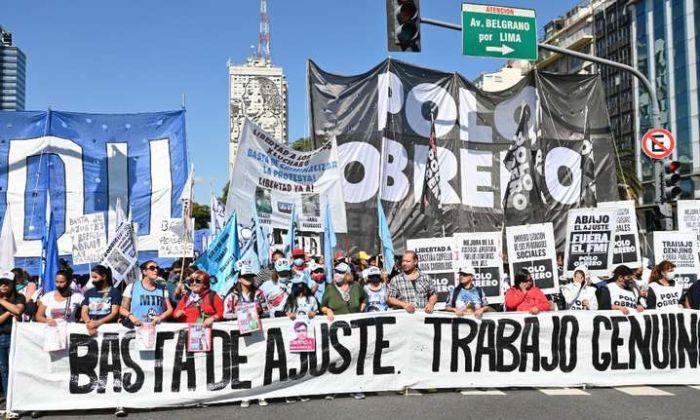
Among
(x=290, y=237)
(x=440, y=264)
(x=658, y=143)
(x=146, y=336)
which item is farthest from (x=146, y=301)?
(x=658, y=143)

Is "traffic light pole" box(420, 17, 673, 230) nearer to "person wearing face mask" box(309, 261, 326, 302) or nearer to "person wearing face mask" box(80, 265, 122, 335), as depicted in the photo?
"person wearing face mask" box(309, 261, 326, 302)

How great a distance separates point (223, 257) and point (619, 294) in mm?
5268

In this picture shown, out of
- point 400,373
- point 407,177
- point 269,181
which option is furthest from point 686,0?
point 400,373

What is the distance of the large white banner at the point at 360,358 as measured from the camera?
7.63m

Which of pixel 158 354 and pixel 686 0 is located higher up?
pixel 686 0

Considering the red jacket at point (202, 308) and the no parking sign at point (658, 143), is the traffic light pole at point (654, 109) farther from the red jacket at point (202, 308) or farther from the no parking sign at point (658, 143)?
the red jacket at point (202, 308)

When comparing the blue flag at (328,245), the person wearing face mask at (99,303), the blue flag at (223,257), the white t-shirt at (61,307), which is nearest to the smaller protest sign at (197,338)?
the person wearing face mask at (99,303)

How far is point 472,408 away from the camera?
24.2ft

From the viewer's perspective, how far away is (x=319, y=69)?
15383mm

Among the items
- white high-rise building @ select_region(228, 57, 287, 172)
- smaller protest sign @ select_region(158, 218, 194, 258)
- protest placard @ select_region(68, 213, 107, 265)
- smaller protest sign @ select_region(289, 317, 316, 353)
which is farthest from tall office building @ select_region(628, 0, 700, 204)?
white high-rise building @ select_region(228, 57, 287, 172)

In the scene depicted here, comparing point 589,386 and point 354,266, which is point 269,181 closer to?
point 354,266

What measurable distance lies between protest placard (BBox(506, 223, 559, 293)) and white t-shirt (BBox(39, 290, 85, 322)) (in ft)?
19.1

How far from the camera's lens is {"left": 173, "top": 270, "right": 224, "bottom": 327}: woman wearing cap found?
803 cm

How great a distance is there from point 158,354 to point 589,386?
489 cm
